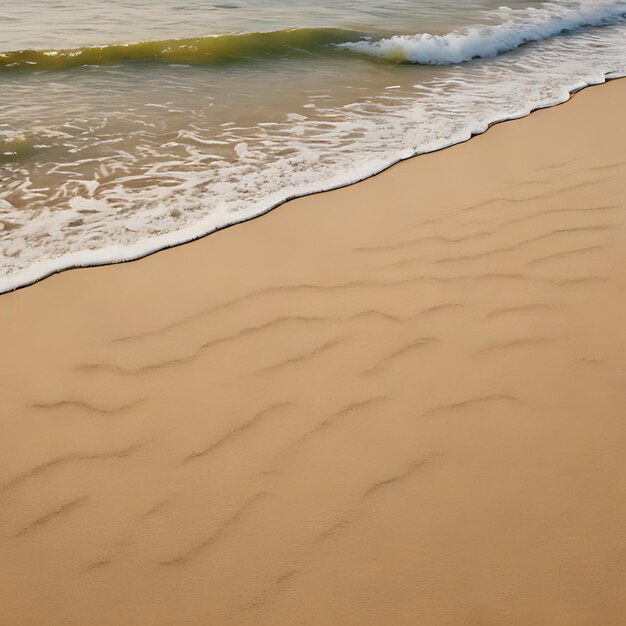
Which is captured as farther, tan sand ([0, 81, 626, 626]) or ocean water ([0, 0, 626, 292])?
ocean water ([0, 0, 626, 292])

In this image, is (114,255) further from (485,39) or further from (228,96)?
(485,39)

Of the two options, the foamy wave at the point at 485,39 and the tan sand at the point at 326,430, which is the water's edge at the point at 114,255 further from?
the foamy wave at the point at 485,39

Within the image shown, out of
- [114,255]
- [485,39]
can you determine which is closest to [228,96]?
[114,255]

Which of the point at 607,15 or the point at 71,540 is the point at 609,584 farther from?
the point at 607,15

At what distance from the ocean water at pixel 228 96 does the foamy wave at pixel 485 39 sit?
32 mm

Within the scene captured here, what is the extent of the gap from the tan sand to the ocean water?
1.78ft

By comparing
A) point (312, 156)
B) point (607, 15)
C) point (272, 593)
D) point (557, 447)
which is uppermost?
point (607, 15)

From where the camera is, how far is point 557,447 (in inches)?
80.7

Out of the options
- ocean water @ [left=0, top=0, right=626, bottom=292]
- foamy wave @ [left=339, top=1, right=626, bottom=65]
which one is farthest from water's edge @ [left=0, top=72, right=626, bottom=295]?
foamy wave @ [left=339, top=1, right=626, bottom=65]

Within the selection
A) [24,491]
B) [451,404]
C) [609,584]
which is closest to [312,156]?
[451,404]

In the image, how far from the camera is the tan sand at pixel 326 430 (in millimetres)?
1684

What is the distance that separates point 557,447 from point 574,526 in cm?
30

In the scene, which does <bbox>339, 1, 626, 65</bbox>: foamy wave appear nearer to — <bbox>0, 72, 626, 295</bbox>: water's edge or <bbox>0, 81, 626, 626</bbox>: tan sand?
<bbox>0, 72, 626, 295</bbox>: water's edge

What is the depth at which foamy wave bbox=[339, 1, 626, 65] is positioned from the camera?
7.70 metres
